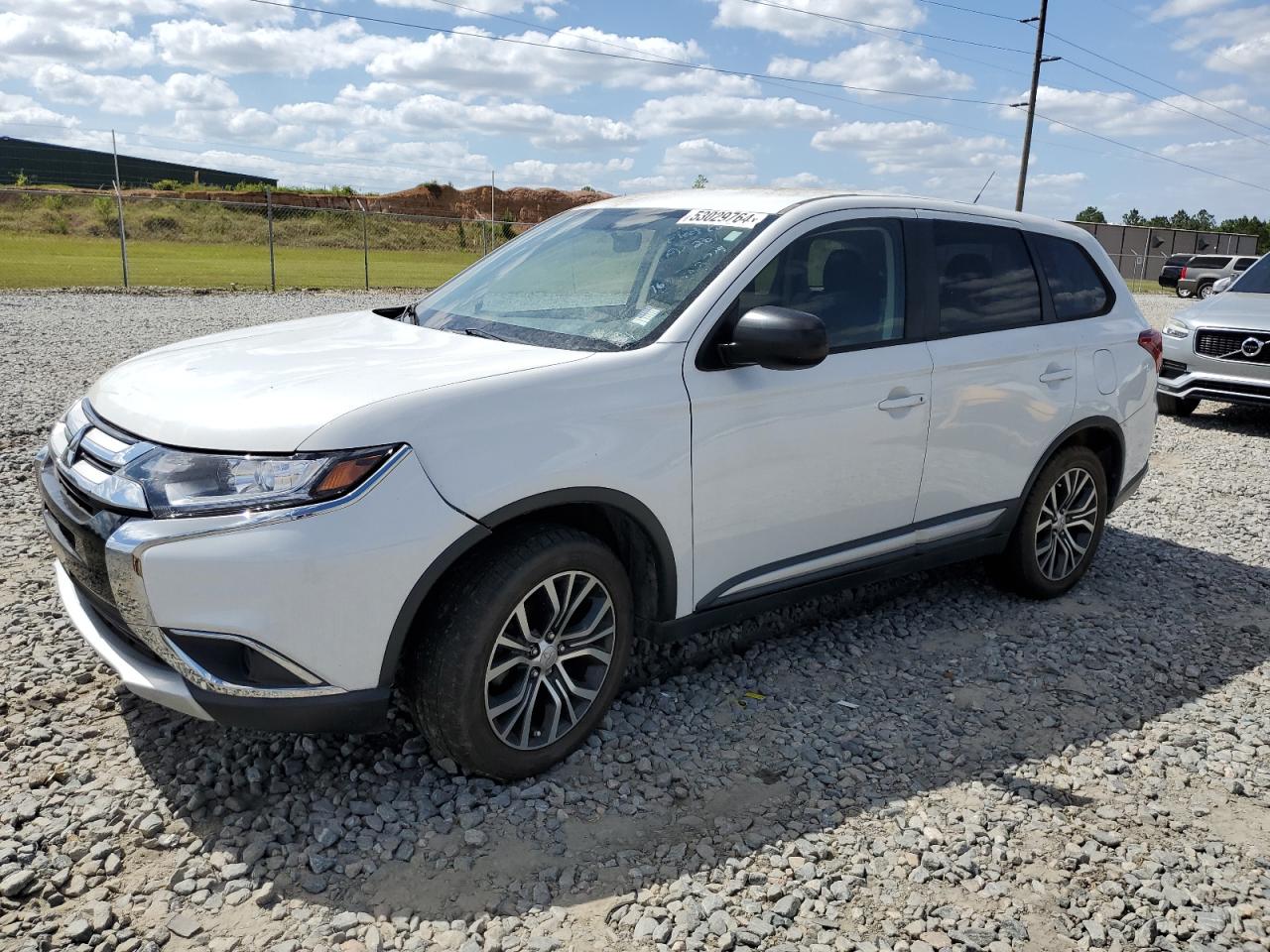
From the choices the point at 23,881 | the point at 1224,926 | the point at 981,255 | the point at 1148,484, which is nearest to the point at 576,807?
the point at 23,881

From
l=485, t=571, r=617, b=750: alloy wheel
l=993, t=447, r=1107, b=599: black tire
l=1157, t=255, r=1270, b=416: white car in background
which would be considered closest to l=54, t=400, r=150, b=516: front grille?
l=485, t=571, r=617, b=750: alloy wheel

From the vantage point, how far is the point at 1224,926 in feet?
9.24

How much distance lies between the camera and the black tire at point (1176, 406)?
34.4ft

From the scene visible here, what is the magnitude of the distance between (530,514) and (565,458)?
→ 21cm

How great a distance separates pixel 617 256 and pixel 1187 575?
392 centimetres

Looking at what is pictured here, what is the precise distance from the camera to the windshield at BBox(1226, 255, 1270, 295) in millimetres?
10672

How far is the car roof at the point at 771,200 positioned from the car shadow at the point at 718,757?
1862 millimetres

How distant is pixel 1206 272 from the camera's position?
31844 mm

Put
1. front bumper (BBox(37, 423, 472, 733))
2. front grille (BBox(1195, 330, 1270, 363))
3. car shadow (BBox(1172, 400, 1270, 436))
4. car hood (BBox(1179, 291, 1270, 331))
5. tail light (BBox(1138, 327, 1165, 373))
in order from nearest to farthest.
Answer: front bumper (BBox(37, 423, 472, 733)) < tail light (BBox(1138, 327, 1165, 373)) < front grille (BBox(1195, 330, 1270, 363)) < car hood (BBox(1179, 291, 1270, 331)) < car shadow (BBox(1172, 400, 1270, 436))

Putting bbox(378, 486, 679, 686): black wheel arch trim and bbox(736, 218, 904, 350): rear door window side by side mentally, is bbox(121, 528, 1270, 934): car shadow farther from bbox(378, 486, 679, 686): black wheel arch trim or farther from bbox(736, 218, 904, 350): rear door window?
bbox(736, 218, 904, 350): rear door window

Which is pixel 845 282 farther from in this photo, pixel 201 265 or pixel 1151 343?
pixel 201 265

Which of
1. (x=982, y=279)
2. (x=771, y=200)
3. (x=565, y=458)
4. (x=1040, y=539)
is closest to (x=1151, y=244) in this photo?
(x=1040, y=539)

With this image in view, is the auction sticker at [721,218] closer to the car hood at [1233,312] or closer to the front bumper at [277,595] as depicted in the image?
the front bumper at [277,595]

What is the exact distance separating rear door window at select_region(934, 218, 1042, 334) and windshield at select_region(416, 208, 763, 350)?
1038mm
